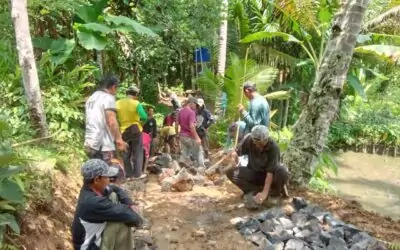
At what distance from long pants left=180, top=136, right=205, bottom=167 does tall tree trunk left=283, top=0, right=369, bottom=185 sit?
2.07 m

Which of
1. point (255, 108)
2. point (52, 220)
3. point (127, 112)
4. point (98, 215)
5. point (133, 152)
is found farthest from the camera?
point (133, 152)

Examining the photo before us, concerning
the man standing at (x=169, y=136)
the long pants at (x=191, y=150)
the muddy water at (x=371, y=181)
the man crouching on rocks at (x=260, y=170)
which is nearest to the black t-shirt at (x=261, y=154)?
the man crouching on rocks at (x=260, y=170)

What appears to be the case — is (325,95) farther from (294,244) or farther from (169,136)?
(169,136)

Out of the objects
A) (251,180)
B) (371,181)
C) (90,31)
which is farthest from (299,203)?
(371,181)

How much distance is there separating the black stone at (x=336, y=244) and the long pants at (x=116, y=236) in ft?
6.93

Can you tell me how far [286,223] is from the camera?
5102 mm

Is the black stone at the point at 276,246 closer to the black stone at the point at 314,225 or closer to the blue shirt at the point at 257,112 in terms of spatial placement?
the black stone at the point at 314,225

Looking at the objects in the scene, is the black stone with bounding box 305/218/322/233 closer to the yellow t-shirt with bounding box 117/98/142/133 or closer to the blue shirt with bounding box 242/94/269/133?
the blue shirt with bounding box 242/94/269/133

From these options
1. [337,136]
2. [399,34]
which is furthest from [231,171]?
[337,136]

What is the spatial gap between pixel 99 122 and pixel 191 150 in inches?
107

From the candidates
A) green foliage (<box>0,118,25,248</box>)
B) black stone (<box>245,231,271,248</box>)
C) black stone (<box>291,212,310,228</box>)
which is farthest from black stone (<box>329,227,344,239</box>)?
green foliage (<box>0,118,25,248</box>)

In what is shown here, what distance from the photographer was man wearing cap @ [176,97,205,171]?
24.3ft

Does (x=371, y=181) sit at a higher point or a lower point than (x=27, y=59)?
lower

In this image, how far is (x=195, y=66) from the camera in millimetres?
15141
